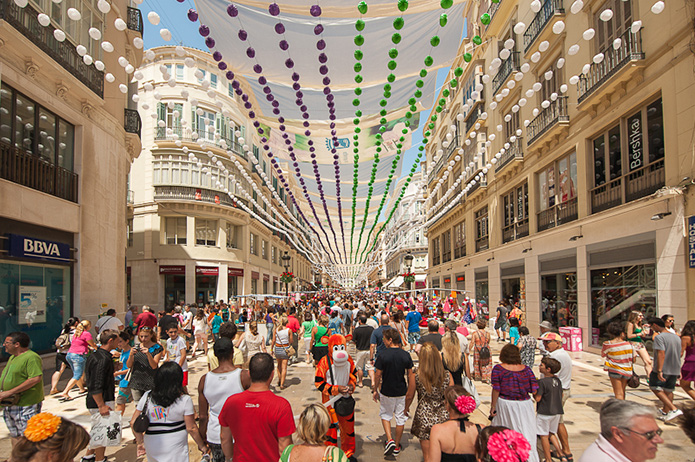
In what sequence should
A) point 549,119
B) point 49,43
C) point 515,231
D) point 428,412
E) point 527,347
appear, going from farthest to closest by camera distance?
1. point 515,231
2. point 549,119
3. point 49,43
4. point 527,347
5. point 428,412

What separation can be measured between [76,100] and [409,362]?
44.7ft

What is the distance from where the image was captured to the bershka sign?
11.4 m

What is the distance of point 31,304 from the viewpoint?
484 inches

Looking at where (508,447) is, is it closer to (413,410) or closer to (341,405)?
(341,405)

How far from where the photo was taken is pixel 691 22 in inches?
409

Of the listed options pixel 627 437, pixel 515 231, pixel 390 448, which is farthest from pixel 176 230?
pixel 627 437

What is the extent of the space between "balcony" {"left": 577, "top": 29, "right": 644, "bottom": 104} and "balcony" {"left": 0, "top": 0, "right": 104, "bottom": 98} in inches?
628

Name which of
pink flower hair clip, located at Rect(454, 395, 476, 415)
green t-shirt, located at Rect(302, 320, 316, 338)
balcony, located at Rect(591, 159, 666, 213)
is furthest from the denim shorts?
balcony, located at Rect(591, 159, 666, 213)

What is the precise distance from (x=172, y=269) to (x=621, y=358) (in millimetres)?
27610

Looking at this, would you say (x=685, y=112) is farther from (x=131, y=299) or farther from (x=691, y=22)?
(x=131, y=299)

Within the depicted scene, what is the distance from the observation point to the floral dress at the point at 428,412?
487 cm

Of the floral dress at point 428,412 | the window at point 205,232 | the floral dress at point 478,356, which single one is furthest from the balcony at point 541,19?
the window at point 205,232

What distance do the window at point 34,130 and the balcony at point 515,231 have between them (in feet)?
60.8

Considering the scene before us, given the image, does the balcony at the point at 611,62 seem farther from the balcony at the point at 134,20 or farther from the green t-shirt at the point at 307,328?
the balcony at the point at 134,20
